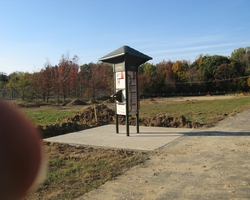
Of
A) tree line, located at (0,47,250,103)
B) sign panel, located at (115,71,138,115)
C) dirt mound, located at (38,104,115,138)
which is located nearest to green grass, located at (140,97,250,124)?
dirt mound, located at (38,104,115,138)

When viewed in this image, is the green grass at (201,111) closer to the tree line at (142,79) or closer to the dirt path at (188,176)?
the dirt path at (188,176)

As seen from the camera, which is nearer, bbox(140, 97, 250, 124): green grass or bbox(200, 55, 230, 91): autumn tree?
bbox(140, 97, 250, 124): green grass

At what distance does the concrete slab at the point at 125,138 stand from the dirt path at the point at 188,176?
75 centimetres

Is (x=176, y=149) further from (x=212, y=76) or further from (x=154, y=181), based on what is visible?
(x=212, y=76)

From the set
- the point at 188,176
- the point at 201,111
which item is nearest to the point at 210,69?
the point at 201,111

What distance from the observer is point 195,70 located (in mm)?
70625

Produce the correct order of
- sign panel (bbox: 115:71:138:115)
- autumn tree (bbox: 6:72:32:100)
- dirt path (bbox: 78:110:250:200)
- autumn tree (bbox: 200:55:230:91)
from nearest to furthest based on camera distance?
dirt path (bbox: 78:110:250:200)
sign panel (bbox: 115:71:138:115)
autumn tree (bbox: 6:72:32:100)
autumn tree (bbox: 200:55:230:91)

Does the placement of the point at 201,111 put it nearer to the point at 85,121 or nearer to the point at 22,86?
the point at 85,121

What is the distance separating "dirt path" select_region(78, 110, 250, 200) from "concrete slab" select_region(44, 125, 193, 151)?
2.45 ft

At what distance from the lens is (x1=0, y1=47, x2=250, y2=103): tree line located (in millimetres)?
42938

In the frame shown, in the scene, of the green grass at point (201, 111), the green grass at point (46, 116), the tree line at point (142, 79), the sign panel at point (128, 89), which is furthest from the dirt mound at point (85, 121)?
the tree line at point (142, 79)

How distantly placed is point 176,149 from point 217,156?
3.94 ft

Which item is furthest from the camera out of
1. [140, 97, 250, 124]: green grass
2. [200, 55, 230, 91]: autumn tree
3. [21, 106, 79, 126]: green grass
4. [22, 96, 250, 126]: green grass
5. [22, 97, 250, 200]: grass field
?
[200, 55, 230, 91]: autumn tree

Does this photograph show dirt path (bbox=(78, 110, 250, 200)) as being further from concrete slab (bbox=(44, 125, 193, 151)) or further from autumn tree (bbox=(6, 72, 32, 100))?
autumn tree (bbox=(6, 72, 32, 100))
